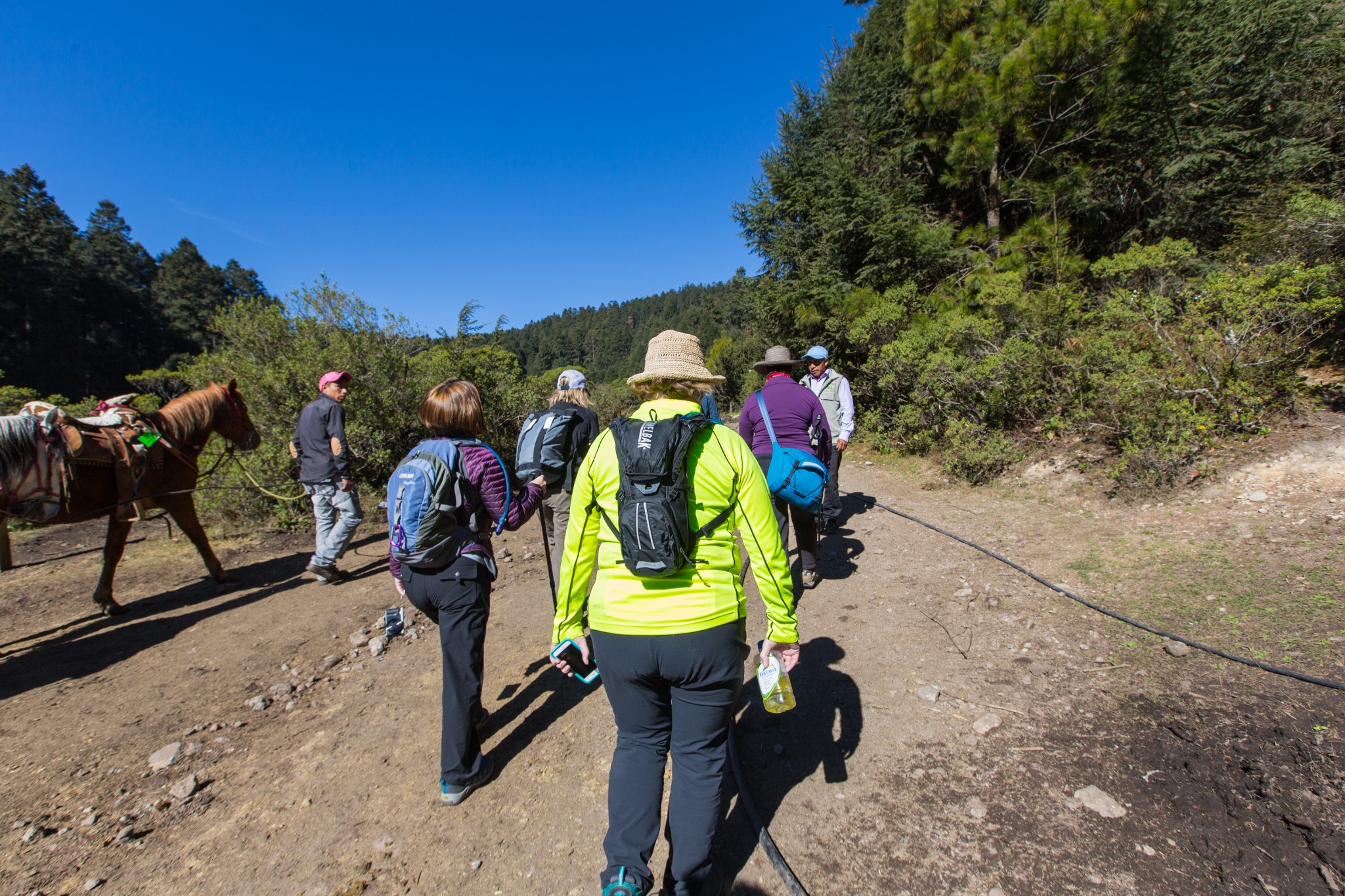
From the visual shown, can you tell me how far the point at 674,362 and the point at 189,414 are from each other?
6030mm

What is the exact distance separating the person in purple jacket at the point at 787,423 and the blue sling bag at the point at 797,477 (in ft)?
0.27

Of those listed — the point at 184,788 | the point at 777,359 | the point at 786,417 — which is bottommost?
the point at 184,788

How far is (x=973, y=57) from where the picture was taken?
30.2 ft

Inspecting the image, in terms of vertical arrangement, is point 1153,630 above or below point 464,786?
above

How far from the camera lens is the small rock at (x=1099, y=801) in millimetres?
2176

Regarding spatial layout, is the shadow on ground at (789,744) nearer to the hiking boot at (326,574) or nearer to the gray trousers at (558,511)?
the gray trousers at (558,511)

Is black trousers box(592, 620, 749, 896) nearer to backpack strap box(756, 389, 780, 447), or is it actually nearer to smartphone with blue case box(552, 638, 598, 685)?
smartphone with blue case box(552, 638, 598, 685)

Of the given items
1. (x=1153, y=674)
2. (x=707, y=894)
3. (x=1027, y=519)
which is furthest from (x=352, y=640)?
(x=1027, y=519)

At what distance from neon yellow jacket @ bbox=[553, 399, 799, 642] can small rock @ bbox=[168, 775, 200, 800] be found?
2.30 meters

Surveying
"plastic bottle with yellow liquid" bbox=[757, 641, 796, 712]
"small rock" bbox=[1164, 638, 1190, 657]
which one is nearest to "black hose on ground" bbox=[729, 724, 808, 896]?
"plastic bottle with yellow liquid" bbox=[757, 641, 796, 712]

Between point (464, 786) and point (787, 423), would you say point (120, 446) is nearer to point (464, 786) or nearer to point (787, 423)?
point (464, 786)

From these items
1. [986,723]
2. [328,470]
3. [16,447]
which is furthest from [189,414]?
[986,723]

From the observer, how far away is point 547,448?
11.9ft

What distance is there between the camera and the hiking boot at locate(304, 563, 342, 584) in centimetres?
529
